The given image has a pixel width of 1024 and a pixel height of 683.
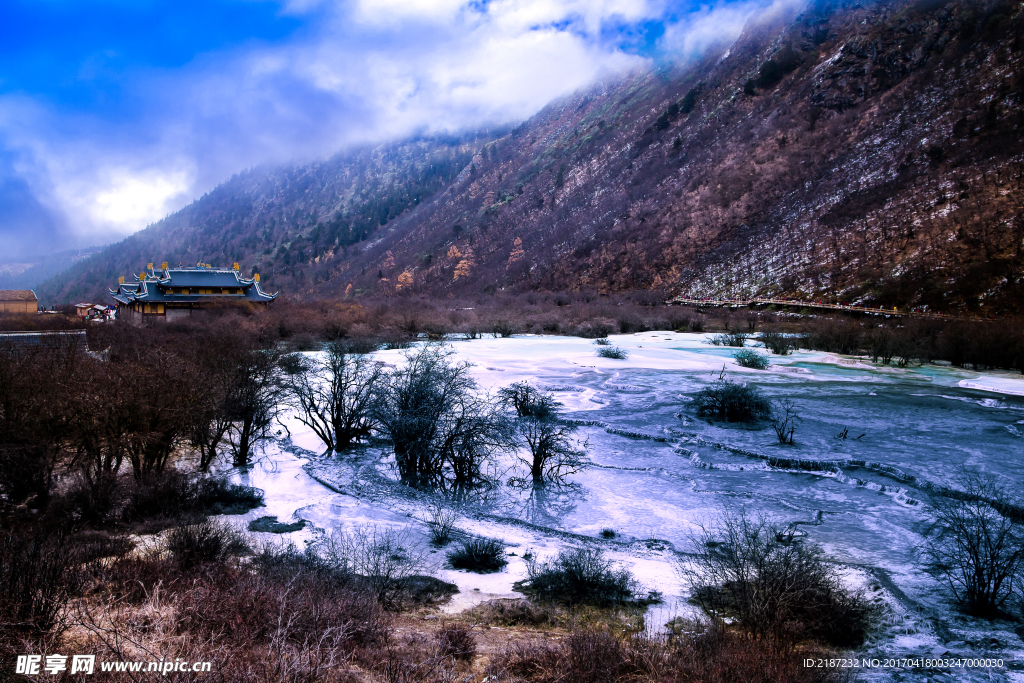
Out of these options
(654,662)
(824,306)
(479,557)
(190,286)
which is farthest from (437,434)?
(190,286)

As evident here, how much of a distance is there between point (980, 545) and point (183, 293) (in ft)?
174

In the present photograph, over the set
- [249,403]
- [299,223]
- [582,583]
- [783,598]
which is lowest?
[582,583]

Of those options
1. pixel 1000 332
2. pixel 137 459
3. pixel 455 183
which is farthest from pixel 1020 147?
pixel 455 183

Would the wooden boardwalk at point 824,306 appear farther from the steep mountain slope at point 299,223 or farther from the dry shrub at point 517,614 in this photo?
the steep mountain slope at point 299,223

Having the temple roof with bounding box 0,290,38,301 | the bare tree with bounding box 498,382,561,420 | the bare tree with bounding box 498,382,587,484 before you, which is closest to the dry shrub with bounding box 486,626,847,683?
the bare tree with bounding box 498,382,587,484

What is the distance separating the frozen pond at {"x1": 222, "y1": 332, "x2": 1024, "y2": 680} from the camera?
7.18 meters

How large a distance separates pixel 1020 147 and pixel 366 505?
54913 mm

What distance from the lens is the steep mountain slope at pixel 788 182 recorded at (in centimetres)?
4059

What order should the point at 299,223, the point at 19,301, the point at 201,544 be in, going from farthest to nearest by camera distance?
the point at 299,223
the point at 19,301
the point at 201,544

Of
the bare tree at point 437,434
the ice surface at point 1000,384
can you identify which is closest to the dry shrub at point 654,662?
the bare tree at point 437,434

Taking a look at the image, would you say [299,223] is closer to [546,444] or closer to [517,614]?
[546,444]

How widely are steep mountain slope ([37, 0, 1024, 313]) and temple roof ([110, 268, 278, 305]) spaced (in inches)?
1486

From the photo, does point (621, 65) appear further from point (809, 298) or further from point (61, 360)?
point (61, 360)

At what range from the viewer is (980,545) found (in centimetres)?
721
